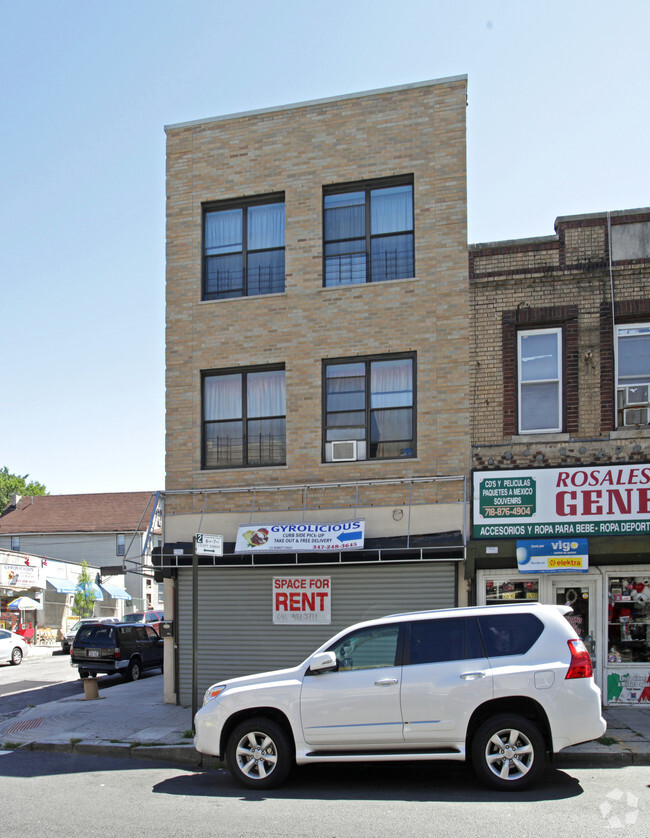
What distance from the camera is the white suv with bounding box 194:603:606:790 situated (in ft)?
25.9

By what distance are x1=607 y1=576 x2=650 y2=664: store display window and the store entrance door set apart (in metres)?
0.25

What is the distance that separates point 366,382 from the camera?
46.4ft

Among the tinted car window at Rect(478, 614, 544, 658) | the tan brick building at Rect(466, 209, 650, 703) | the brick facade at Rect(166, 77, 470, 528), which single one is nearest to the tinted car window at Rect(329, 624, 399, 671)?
the tinted car window at Rect(478, 614, 544, 658)

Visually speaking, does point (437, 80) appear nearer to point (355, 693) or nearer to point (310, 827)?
point (355, 693)

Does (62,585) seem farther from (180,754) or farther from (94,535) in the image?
(180,754)

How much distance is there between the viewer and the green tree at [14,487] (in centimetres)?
7788

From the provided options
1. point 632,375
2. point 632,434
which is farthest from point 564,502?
point 632,375

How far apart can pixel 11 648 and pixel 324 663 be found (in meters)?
22.2

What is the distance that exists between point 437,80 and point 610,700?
10.6 metres

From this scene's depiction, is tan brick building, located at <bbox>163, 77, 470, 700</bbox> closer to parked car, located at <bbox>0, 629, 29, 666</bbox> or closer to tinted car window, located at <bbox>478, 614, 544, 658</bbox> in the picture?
tinted car window, located at <bbox>478, 614, 544, 658</bbox>

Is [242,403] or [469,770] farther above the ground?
[242,403]

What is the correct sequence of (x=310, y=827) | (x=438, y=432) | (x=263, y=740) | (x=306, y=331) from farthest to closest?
(x=306, y=331) → (x=438, y=432) → (x=263, y=740) → (x=310, y=827)

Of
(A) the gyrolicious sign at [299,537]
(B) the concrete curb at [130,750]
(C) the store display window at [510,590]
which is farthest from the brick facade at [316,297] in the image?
(B) the concrete curb at [130,750]

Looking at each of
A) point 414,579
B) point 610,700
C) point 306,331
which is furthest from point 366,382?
point 610,700
